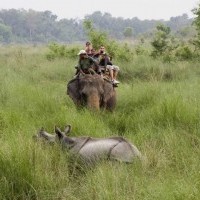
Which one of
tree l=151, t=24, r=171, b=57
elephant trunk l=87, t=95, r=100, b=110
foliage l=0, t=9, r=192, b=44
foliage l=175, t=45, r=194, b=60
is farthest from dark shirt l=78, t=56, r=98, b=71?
foliage l=0, t=9, r=192, b=44

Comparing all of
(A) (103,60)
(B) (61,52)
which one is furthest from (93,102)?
(B) (61,52)

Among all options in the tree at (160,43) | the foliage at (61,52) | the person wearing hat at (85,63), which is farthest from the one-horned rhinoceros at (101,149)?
the foliage at (61,52)

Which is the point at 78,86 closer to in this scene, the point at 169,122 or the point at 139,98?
the point at 139,98

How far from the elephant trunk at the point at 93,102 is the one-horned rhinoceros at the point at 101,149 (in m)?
2.55

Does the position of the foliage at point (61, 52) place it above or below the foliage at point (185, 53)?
below

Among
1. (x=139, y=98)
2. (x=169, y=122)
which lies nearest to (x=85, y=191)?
(x=169, y=122)

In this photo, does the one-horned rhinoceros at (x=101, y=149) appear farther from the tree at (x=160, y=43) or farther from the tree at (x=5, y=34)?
the tree at (x=5, y=34)

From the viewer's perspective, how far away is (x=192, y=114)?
6801mm

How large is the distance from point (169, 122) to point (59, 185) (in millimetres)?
2647

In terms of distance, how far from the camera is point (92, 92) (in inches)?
323

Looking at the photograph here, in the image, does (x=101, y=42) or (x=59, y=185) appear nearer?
(x=59, y=185)

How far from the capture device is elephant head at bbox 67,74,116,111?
26.8ft

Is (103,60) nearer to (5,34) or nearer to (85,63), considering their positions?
(85,63)

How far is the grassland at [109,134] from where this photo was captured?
4.20 metres
